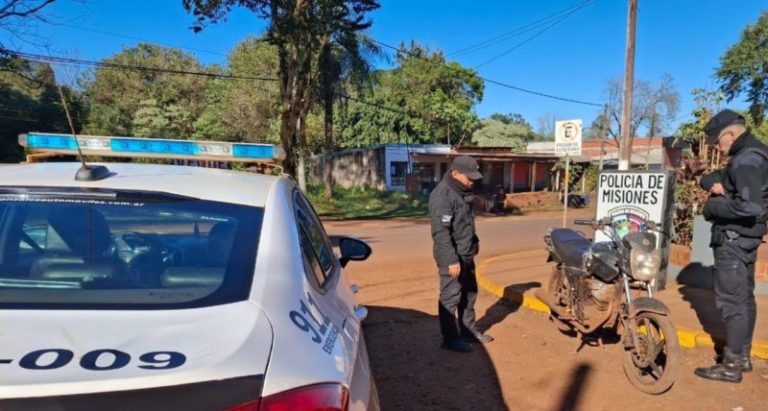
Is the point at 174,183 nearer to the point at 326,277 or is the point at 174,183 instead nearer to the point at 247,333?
the point at 326,277

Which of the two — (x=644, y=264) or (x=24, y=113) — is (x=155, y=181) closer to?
(x=644, y=264)

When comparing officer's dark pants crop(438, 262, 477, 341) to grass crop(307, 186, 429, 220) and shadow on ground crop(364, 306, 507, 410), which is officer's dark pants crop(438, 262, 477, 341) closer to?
shadow on ground crop(364, 306, 507, 410)

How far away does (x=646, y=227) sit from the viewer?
14.8 feet

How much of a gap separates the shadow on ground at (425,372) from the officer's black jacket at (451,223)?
0.83m

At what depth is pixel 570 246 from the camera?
16.7 feet

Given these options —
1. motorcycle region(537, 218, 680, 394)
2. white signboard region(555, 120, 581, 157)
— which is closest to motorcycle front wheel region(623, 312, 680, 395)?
motorcycle region(537, 218, 680, 394)

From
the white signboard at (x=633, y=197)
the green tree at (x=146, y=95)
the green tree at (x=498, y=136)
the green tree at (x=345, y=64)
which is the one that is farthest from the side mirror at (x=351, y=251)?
the green tree at (x=498, y=136)

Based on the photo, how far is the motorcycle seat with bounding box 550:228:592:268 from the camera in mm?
4867

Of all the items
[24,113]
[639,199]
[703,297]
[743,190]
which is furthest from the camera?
[24,113]

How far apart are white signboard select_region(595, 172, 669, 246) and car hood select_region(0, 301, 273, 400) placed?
19.8 ft

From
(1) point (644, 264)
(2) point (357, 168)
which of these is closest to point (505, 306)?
(1) point (644, 264)

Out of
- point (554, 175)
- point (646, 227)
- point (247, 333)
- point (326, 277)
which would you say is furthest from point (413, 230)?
point (554, 175)

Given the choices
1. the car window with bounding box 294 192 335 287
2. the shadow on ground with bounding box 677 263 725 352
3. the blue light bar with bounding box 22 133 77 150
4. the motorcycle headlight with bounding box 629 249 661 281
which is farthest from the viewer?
the shadow on ground with bounding box 677 263 725 352

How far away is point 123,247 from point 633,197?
6.60 m
